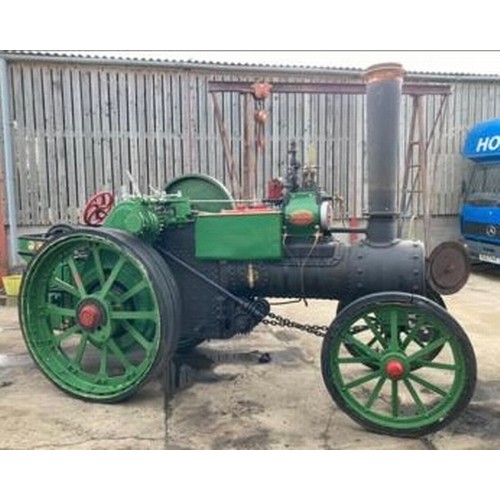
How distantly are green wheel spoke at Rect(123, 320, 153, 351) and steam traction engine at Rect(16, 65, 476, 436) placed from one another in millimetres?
15

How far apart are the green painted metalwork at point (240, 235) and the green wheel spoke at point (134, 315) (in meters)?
0.52

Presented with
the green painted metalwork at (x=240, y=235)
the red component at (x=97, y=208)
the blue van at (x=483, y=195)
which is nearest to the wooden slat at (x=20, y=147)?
the red component at (x=97, y=208)

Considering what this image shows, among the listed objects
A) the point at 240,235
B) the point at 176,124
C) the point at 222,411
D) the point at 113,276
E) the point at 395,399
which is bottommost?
the point at 222,411

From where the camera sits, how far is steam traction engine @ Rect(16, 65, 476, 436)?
10.1ft

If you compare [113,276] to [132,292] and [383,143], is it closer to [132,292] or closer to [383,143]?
[132,292]

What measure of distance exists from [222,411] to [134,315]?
2.70 ft

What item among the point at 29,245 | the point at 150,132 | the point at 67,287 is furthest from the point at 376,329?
the point at 150,132

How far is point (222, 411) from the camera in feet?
11.3

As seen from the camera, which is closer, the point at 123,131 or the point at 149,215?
the point at 149,215

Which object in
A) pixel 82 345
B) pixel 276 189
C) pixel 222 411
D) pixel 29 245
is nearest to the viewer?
pixel 222 411

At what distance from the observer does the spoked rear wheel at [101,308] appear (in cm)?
338

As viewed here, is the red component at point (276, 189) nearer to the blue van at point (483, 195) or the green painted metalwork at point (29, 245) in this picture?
the green painted metalwork at point (29, 245)

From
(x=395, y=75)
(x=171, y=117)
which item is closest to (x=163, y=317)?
(x=395, y=75)

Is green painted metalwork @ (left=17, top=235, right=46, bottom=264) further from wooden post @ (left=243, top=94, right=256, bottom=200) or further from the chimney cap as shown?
wooden post @ (left=243, top=94, right=256, bottom=200)
